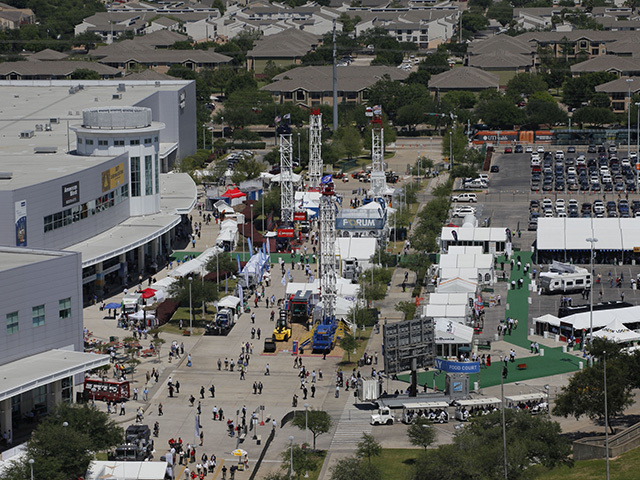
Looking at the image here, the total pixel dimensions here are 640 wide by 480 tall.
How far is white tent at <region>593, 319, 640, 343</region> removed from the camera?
269 feet

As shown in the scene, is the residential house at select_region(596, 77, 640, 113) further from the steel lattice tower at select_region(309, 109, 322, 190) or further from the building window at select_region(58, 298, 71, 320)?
the building window at select_region(58, 298, 71, 320)

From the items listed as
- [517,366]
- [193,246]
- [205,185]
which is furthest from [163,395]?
[205,185]

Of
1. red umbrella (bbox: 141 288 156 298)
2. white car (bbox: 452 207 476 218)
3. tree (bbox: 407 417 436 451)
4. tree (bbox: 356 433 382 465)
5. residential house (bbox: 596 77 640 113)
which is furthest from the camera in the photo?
residential house (bbox: 596 77 640 113)

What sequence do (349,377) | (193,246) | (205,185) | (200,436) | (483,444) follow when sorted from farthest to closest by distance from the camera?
(205,185) < (193,246) < (349,377) < (200,436) < (483,444)

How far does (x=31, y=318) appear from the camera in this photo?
70750 millimetres

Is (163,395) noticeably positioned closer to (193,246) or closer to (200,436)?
(200,436)

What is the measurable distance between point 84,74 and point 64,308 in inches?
5089

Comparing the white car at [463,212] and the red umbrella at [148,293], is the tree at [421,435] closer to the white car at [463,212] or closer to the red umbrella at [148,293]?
the red umbrella at [148,293]

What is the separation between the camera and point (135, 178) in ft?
351

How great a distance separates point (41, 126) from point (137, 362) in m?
51.6

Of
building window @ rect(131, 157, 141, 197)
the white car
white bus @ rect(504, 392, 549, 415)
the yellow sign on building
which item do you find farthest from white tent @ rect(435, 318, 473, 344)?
the white car

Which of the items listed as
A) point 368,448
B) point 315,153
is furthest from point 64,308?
point 315,153

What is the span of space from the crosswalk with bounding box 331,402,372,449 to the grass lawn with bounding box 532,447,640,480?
35.5 ft

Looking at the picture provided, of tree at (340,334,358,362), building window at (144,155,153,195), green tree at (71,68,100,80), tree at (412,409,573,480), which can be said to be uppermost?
green tree at (71,68,100,80)
